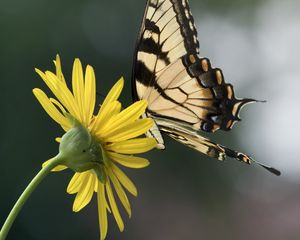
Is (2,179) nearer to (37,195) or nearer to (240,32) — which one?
(37,195)

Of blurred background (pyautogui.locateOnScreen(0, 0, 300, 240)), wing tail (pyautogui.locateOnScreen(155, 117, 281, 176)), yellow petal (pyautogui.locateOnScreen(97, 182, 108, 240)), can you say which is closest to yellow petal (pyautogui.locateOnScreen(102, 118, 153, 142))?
yellow petal (pyautogui.locateOnScreen(97, 182, 108, 240))

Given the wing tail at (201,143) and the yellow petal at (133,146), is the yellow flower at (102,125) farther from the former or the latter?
the wing tail at (201,143)

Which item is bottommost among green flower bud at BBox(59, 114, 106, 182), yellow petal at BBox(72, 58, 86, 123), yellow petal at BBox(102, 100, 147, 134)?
green flower bud at BBox(59, 114, 106, 182)

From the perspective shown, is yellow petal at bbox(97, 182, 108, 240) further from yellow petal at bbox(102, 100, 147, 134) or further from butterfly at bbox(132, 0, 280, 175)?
butterfly at bbox(132, 0, 280, 175)

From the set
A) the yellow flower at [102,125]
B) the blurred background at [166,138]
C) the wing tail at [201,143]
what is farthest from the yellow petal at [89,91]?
the blurred background at [166,138]

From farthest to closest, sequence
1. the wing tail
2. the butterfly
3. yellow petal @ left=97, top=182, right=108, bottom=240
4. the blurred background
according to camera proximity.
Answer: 1. the blurred background
2. the butterfly
3. the wing tail
4. yellow petal @ left=97, top=182, right=108, bottom=240

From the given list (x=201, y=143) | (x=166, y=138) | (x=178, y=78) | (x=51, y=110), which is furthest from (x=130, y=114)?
(x=166, y=138)
